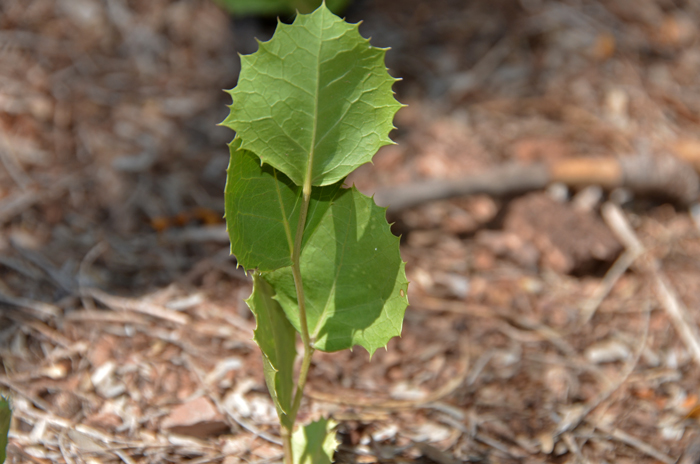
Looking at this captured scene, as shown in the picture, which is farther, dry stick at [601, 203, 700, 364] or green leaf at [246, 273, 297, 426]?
dry stick at [601, 203, 700, 364]

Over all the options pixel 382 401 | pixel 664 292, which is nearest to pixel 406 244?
pixel 382 401

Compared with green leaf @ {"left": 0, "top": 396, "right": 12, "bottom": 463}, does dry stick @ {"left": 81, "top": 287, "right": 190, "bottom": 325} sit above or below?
above

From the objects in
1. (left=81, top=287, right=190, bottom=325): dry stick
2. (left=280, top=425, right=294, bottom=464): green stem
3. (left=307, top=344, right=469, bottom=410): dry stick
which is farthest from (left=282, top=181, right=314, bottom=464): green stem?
(left=81, top=287, right=190, bottom=325): dry stick

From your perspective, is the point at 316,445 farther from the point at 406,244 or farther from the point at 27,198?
the point at 27,198

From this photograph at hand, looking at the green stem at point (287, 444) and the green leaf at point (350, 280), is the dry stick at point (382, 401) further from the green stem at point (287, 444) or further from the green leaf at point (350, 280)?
the green leaf at point (350, 280)

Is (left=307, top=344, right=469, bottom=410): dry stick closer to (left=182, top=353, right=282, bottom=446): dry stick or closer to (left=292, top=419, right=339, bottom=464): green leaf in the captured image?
(left=182, top=353, right=282, bottom=446): dry stick

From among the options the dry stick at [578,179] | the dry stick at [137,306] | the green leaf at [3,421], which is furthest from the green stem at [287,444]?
the dry stick at [578,179]
